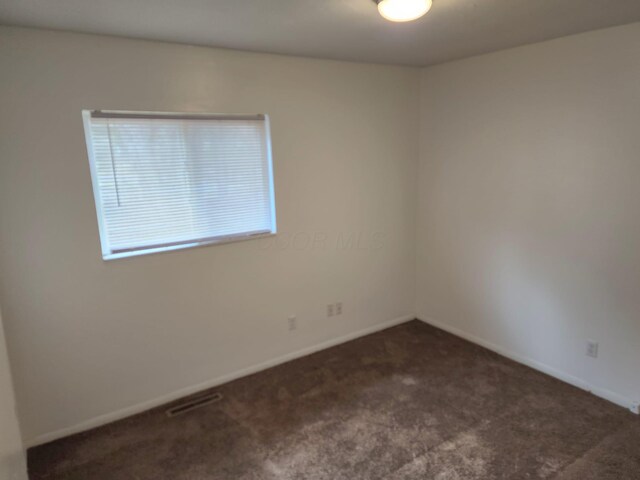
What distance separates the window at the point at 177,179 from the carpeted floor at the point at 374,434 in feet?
3.76

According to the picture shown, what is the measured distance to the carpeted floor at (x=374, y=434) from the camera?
7.11ft

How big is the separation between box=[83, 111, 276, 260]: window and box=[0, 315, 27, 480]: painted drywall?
80 cm

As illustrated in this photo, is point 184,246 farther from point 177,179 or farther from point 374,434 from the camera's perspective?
point 374,434

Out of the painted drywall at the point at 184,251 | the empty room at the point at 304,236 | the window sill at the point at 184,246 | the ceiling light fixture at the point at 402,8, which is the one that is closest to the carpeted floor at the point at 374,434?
the empty room at the point at 304,236

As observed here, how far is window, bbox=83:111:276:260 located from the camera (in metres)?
2.45

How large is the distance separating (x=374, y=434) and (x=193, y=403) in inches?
49.5

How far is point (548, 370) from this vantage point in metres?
3.01

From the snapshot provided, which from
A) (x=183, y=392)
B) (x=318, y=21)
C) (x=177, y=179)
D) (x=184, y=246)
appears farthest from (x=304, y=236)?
(x=318, y=21)

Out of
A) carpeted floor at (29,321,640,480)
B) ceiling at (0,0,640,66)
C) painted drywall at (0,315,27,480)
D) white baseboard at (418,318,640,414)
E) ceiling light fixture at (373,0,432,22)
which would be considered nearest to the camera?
painted drywall at (0,315,27,480)

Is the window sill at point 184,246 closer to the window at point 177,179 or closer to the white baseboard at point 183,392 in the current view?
the window at point 177,179

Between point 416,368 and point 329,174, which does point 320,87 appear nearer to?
point 329,174

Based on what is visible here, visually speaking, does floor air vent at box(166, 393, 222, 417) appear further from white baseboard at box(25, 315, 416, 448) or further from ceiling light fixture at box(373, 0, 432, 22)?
ceiling light fixture at box(373, 0, 432, 22)

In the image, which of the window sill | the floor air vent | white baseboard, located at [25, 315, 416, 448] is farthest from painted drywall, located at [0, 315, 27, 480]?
the floor air vent

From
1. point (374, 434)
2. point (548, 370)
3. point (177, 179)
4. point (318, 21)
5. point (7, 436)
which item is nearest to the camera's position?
point (7, 436)
